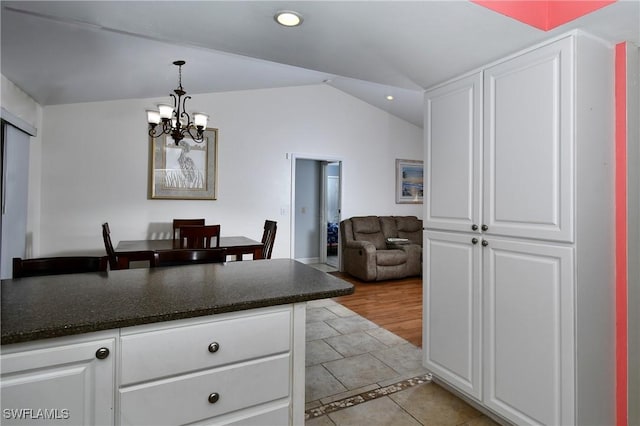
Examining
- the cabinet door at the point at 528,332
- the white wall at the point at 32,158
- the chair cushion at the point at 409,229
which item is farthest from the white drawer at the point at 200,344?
the chair cushion at the point at 409,229

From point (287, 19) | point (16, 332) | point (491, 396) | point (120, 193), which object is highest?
point (287, 19)

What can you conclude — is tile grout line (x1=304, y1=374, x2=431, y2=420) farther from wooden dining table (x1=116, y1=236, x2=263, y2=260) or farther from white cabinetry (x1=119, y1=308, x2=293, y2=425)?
wooden dining table (x1=116, y1=236, x2=263, y2=260)

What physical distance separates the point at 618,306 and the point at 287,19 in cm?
209

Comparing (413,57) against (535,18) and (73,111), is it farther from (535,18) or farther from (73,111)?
(73,111)

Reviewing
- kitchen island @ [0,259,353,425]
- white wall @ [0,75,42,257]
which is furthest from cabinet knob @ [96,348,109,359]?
white wall @ [0,75,42,257]

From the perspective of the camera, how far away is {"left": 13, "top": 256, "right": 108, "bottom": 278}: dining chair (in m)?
1.70

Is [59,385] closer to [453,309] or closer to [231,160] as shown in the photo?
[453,309]

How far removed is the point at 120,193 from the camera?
14.7 ft

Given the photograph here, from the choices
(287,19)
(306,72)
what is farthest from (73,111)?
(287,19)

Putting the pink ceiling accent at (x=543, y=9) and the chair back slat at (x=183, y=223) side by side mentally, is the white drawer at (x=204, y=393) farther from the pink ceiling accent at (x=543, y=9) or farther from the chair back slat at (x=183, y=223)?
the chair back slat at (x=183, y=223)

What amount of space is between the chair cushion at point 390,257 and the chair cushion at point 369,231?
488 mm

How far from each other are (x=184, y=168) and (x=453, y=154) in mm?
3763

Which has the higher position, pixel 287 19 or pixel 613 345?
pixel 287 19

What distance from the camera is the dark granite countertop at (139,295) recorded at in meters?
1.04
